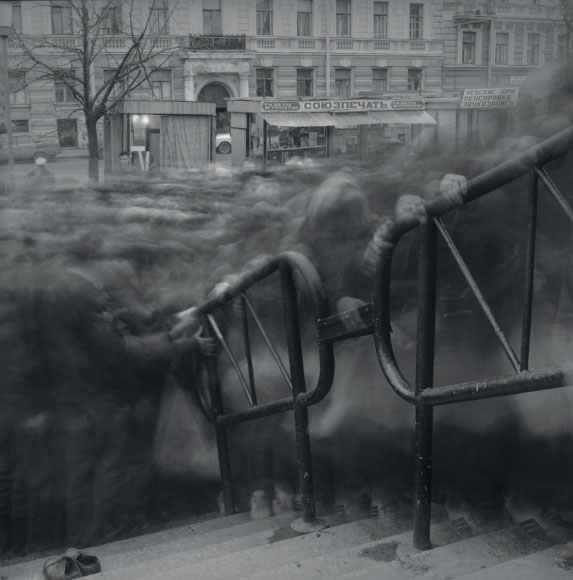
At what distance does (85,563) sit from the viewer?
2682 mm

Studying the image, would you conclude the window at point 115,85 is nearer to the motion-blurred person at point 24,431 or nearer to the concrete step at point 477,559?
the motion-blurred person at point 24,431

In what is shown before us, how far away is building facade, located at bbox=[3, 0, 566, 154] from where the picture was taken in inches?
124

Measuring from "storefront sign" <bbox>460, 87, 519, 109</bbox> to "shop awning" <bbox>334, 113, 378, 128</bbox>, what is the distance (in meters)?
4.98

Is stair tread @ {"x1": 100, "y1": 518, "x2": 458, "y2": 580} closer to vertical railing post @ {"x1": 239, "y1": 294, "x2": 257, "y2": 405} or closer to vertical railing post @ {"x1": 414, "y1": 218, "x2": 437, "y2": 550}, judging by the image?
vertical railing post @ {"x1": 414, "y1": 218, "x2": 437, "y2": 550}

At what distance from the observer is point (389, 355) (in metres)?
2.38

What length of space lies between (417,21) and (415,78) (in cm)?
112

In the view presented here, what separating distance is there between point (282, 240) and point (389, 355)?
0.97m

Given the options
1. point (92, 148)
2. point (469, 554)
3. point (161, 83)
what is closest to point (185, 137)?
point (92, 148)

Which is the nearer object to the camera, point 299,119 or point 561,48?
point 561,48

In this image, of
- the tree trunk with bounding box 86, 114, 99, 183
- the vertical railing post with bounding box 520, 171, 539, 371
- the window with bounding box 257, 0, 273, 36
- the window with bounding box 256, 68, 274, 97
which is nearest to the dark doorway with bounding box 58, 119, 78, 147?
the tree trunk with bounding box 86, 114, 99, 183

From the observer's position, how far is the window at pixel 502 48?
3427mm

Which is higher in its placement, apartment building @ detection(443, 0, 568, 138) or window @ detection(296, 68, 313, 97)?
window @ detection(296, 68, 313, 97)

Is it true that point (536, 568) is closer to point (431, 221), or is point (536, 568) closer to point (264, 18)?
point (431, 221)

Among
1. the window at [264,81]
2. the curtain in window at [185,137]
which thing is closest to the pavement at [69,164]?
the curtain in window at [185,137]
